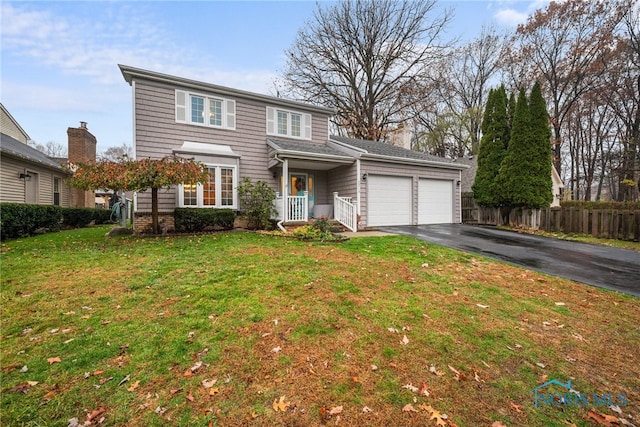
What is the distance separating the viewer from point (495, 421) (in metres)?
2.21

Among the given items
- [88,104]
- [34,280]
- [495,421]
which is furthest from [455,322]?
[88,104]

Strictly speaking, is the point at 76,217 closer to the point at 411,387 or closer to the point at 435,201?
the point at 411,387

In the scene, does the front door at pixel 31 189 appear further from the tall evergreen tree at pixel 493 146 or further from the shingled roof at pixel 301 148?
the tall evergreen tree at pixel 493 146

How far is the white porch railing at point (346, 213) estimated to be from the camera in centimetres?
1084

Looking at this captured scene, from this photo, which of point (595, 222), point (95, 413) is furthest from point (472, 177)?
point (95, 413)

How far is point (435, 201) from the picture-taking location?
13688 millimetres

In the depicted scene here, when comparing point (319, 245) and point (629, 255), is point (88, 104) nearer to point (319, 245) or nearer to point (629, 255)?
point (319, 245)

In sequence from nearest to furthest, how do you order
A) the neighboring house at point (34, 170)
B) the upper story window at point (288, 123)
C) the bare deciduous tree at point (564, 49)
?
the neighboring house at point (34, 170) < the upper story window at point (288, 123) < the bare deciduous tree at point (564, 49)

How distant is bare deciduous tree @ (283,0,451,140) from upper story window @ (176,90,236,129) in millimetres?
11090

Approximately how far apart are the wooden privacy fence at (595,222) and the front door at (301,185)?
10.1 metres

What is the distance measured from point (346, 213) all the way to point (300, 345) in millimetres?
8331

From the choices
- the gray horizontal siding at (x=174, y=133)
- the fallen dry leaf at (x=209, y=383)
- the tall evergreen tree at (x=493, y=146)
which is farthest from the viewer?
the tall evergreen tree at (x=493, y=146)

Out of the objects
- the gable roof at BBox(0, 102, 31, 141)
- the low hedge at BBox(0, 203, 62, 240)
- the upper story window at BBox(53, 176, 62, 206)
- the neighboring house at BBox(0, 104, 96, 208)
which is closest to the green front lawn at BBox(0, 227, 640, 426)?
the low hedge at BBox(0, 203, 62, 240)

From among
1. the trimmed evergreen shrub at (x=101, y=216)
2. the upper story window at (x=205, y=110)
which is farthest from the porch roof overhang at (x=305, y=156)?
the trimmed evergreen shrub at (x=101, y=216)
